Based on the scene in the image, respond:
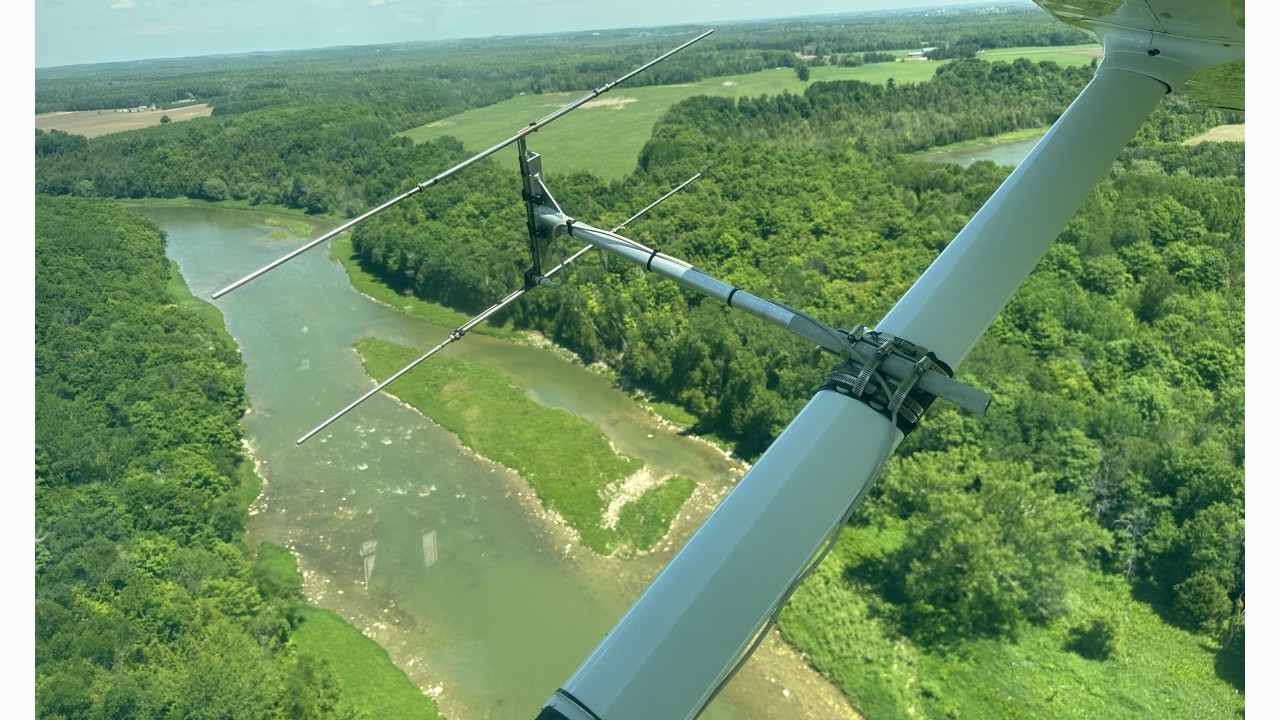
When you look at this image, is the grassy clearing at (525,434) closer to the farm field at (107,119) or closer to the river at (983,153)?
the river at (983,153)

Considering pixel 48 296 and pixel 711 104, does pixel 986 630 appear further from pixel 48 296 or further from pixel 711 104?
pixel 711 104

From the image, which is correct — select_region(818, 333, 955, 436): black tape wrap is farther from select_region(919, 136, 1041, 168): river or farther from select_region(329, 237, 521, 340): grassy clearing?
select_region(919, 136, 1041, 168): river

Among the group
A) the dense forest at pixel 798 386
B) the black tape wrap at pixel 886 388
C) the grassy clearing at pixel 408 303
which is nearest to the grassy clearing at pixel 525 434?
the grassy clearing at pixel 408 303

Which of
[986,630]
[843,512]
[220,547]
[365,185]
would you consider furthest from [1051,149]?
[365,185]

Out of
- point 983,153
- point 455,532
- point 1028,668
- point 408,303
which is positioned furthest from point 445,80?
point 1028,668

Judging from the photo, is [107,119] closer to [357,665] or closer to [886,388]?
[357,665]
